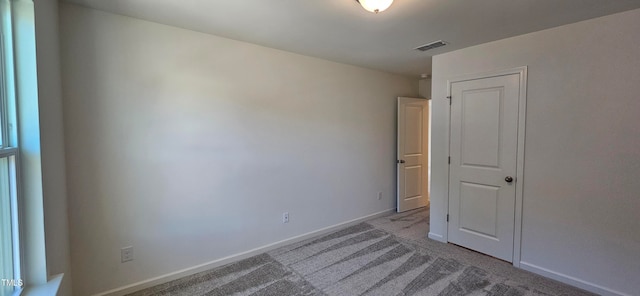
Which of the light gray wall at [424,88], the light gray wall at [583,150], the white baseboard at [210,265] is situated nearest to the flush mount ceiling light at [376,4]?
the light gray wall at [583,150]

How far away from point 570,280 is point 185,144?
3613 mm

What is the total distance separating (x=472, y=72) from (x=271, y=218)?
272cm

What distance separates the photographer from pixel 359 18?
2.17 metres

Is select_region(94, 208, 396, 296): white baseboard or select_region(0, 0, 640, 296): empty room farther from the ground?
select_region(0, 0, 640, 296): empty room

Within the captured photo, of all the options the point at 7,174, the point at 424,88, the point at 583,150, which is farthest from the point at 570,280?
the point at 7,174

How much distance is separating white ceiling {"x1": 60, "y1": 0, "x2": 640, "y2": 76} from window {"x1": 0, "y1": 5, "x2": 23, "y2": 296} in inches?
32.5

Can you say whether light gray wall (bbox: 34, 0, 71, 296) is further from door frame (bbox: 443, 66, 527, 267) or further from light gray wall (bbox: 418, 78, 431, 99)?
light gray wall (bbox: 418, 78, 431, 99)

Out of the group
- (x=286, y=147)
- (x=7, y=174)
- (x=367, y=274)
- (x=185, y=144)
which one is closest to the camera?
(x=7, y=174)

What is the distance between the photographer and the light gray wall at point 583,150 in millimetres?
2080

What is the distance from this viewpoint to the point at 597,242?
87.8 inches

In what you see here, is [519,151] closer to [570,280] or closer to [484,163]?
[484,163]

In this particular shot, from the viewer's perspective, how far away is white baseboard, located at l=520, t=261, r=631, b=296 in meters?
2.20

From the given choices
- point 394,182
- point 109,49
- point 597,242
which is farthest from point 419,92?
point 109,49

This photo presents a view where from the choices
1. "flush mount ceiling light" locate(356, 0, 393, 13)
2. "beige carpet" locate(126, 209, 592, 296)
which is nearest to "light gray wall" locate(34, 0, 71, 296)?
"beige carpet" locate(126, 209, 592, 296)
